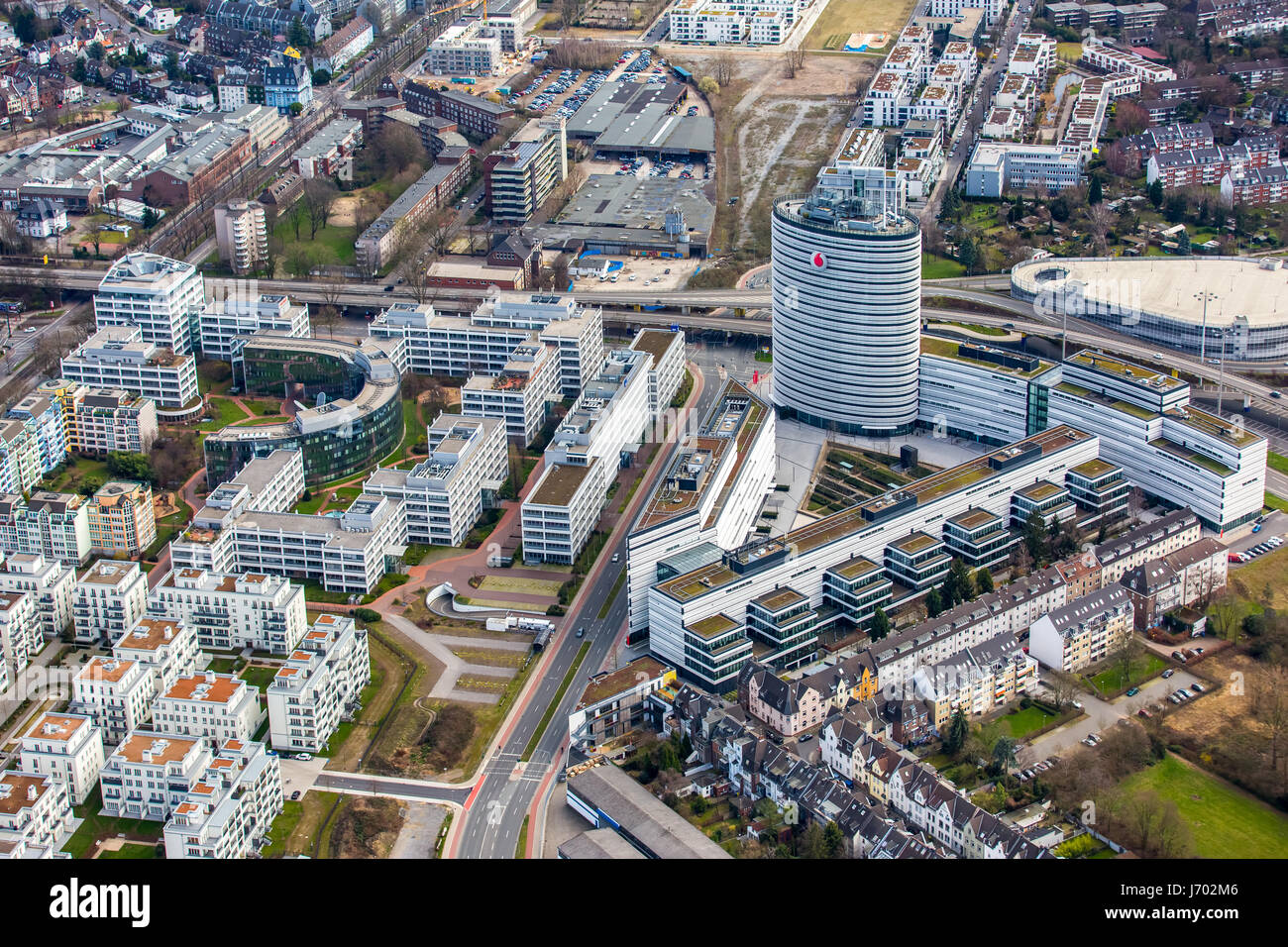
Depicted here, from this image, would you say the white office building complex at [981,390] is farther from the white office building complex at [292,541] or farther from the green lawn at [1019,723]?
the white office building complex at [292,541]

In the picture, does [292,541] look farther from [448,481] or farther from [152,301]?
[152,301]

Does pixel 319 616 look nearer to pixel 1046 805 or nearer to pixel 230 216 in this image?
pixel 1046 805


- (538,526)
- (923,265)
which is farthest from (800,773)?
(923,265)

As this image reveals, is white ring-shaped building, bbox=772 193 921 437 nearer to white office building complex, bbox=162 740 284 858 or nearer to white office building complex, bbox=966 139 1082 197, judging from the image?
white office building complex, bbox=966 139 1082 197

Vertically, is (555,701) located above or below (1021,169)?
below

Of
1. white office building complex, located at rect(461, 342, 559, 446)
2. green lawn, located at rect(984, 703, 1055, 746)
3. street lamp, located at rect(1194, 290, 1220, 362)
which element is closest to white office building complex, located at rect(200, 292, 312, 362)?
white office building complex, located at rect(461, 342, 559, 446)

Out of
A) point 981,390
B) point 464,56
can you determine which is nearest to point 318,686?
point 981,390
